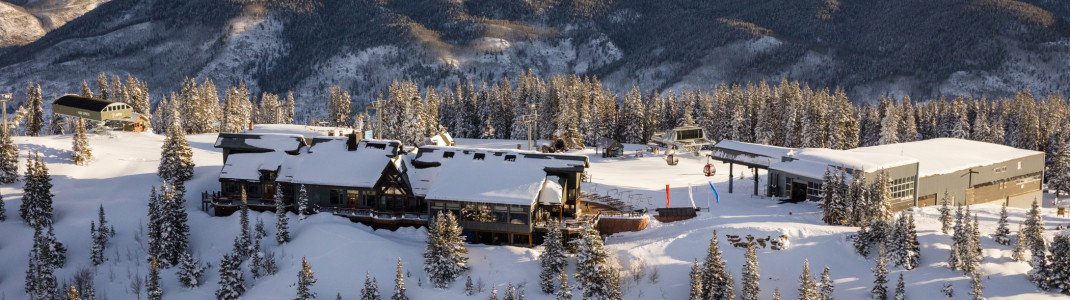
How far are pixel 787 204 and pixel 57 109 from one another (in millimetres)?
72669

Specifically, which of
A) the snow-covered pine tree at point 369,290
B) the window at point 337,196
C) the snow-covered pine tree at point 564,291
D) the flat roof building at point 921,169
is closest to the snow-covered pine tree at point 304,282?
the snow-covered pine tree at point 369,290

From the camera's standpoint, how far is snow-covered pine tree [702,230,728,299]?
44906 millimetres

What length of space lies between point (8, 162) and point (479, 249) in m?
37.5

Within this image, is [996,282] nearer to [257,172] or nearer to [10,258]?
[257,172]

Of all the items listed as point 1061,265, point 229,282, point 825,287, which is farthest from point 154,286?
point 1061,265

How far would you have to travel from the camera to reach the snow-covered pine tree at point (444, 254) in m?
47.9

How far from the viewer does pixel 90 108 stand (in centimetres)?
8838

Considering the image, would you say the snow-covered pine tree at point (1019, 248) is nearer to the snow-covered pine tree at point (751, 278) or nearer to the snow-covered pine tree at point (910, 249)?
the snow-covered pine tree at point (910, 249)

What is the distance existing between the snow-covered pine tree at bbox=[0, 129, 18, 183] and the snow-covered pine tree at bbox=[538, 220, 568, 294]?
138ft

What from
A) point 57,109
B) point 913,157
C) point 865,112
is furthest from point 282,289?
point 865,112

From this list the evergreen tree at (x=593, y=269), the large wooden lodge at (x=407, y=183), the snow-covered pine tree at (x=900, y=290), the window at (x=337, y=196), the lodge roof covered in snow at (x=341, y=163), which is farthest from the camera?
the window at (x=337, y=196)

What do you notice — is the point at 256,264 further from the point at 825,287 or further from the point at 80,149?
the point at 825,287

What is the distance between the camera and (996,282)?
150ft

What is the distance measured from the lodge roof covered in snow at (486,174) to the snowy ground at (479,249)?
3.15 m
